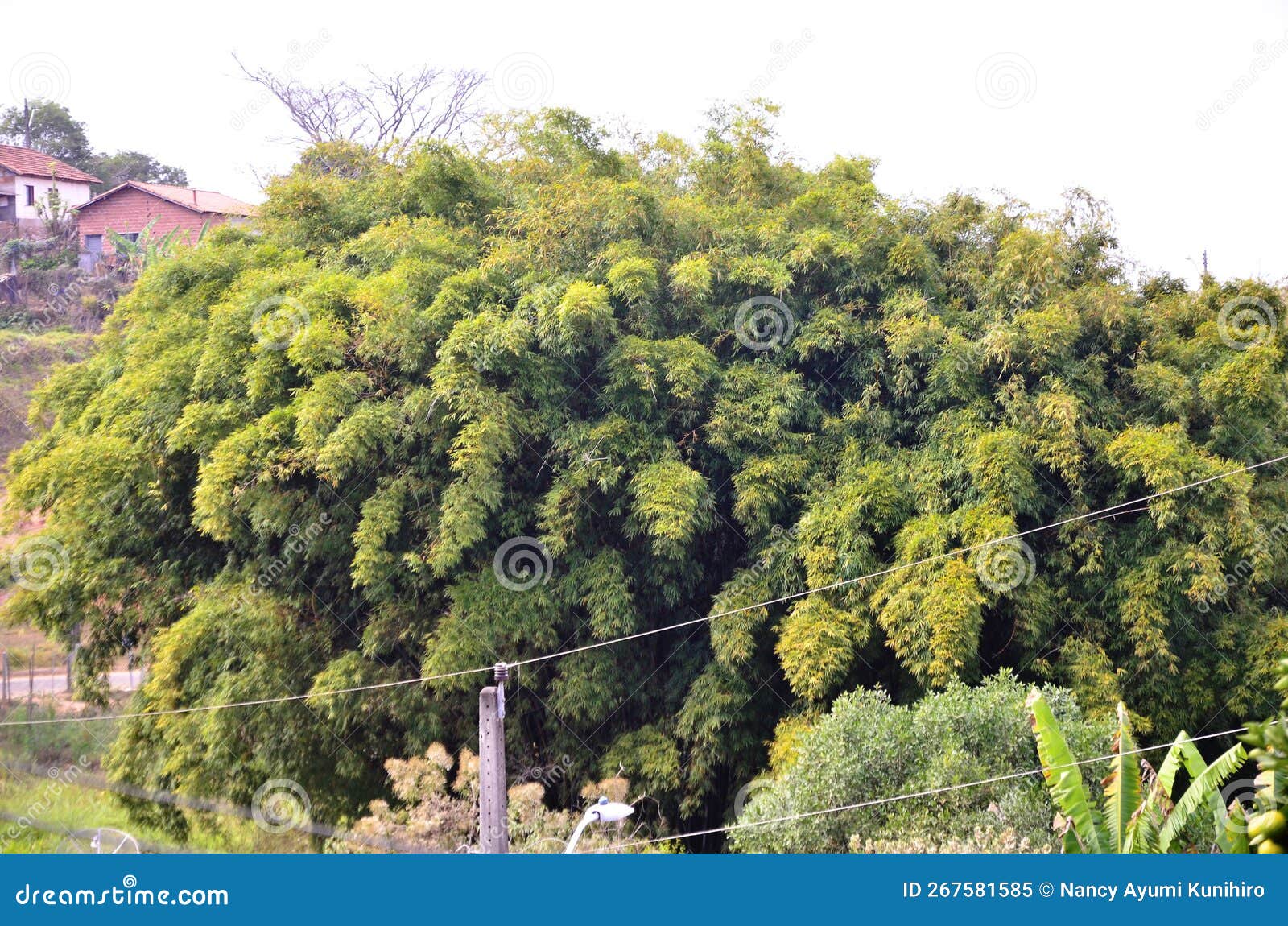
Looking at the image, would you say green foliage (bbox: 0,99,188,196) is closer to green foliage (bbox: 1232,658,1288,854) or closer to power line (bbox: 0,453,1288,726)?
power line (bbox: 0,453,1288,726)

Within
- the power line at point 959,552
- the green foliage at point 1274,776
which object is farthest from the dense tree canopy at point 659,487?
the green foliage at point 1274,776

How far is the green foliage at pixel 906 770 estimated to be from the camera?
6555 millimetres

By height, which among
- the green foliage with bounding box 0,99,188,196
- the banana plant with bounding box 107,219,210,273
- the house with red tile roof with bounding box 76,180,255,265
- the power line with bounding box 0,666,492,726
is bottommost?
the power line with bounding box 0,666,492,726

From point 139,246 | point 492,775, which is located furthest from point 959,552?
point 139,246

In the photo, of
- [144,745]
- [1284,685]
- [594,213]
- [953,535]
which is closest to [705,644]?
[953,535]

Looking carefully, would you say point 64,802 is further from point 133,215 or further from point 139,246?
point 133,215

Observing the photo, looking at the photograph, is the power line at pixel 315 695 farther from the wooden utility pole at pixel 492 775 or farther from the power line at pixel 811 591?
the wooden utility pole at pixel 492 775

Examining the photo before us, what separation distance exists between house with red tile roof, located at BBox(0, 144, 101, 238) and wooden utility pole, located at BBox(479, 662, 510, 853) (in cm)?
Answer: 2652

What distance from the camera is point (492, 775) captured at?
17.0 feet

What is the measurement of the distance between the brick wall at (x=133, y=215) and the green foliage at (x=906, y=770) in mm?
23897

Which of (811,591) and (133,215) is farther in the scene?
(133,215)

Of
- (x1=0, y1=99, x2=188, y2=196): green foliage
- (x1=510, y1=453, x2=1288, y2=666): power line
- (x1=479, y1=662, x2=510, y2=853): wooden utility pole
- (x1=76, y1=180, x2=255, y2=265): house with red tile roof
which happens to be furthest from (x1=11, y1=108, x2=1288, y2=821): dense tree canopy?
(x1=0, y1=99, x2=188, y2=196): green foliage

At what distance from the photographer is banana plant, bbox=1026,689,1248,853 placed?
511 cm

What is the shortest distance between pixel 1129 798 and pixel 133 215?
27.2 metres
